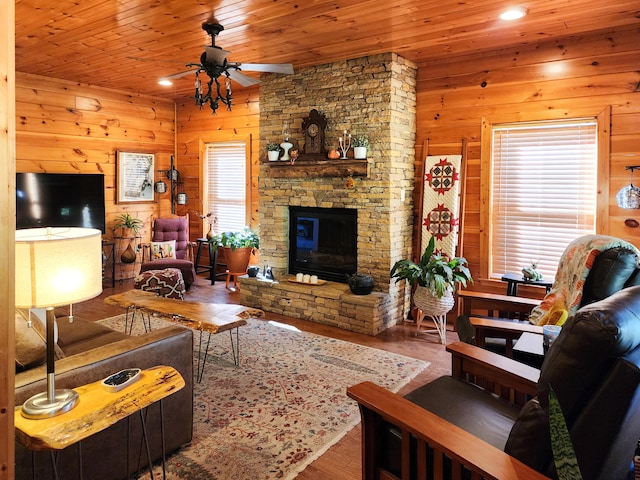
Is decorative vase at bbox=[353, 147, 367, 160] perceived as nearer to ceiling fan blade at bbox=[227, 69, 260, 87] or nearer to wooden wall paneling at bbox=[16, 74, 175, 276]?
ceiling fan blade at bbox=[227, 69, 260, 87]

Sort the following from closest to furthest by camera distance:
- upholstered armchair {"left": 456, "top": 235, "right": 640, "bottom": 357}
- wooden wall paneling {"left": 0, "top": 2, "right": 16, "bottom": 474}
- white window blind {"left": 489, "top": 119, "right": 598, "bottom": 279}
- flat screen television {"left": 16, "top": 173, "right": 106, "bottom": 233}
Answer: wooden wall paneling {"left": 0, "top": 2, "right": 16, "bottom": 474} < upholstered armchair {"left": 456, "top": 235, "right": 640, "bottom": 357} < white window blind {"left": 489, "top": 119, "right": 598, "bottom": 279} < flat screen television {"left": 16, "top": 173, "right": 106, "bottom": 233}

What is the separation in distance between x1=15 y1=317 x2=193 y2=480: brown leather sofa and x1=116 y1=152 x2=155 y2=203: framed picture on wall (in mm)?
4712

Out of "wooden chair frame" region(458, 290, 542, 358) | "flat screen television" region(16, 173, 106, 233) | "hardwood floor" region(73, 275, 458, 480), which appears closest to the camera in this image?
"hardwood floor" region(73, 275, 458, 480)

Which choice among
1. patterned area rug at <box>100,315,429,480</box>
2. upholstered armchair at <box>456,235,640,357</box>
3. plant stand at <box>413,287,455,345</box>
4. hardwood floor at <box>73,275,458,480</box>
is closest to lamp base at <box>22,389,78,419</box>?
patterned area rug at <box>100,315,429,480</box>

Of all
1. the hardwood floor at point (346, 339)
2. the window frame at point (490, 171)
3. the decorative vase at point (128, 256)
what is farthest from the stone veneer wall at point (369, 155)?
the decorative vase at point (128, 256)

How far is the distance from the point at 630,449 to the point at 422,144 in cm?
398

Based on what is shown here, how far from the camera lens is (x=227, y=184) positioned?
712 centimetres

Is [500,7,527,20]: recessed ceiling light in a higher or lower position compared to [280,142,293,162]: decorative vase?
higher

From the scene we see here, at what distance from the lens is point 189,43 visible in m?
4.49

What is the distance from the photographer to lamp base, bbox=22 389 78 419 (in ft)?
5.20

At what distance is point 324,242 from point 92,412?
12.8 feet

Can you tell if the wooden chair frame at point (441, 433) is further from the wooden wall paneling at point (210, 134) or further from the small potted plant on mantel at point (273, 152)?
the wooden wall paneling at point (210, 134)

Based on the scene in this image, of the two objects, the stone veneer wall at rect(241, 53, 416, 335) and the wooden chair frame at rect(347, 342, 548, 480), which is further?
the stone veneer wall at rect(241, 53, 416, 335)

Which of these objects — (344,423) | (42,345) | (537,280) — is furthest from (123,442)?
(537,280)
